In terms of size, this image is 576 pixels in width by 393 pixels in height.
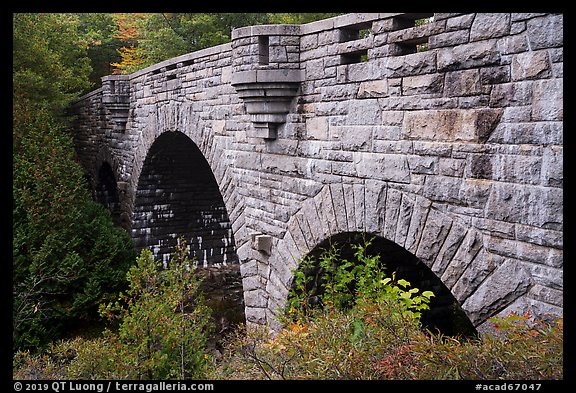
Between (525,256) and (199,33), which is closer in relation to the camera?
(525,256)

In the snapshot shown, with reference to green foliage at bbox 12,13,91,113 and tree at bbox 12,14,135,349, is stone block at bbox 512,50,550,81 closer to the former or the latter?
tree at bbox 12,14,135,349

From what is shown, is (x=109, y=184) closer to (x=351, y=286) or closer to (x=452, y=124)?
(x=351, y=286)

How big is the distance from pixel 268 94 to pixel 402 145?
2198 mm

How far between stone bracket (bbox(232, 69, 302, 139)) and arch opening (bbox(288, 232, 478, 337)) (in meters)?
1.66

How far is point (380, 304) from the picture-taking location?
16.1 ft

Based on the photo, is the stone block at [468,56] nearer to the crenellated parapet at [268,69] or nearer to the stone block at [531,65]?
the stone block at [531,65]

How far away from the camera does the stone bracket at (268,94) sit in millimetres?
6836

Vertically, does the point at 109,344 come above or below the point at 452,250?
below

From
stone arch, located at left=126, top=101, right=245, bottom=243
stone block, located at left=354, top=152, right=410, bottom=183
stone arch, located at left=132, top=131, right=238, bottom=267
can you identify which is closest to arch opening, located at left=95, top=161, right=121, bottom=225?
stone arch, located at left=132, top=131, right=238, bottom=267

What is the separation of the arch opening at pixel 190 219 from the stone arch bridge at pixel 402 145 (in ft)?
15.5

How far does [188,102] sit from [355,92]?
5099 millimetres

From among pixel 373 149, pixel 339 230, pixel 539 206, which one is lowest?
pixel 339 230

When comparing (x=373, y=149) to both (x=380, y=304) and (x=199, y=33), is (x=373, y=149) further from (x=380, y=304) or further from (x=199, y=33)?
(x=199, y=33)
